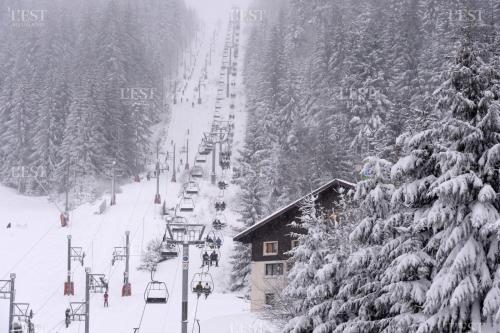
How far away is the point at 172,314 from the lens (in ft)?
122

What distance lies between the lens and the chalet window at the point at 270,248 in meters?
35.8

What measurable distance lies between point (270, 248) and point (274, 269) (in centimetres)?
124

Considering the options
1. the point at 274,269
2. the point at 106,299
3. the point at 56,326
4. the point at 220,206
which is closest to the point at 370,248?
the point at 274,269

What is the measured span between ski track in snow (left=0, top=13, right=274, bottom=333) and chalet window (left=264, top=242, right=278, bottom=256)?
3.38m

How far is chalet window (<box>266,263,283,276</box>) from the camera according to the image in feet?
118

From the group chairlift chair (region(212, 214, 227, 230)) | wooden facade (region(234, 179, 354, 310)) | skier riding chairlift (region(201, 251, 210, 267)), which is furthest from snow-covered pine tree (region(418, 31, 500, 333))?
chairlift chair (region(212, 214, 227, 230))

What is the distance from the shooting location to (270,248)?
3588 cm

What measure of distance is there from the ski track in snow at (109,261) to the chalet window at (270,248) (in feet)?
11.1

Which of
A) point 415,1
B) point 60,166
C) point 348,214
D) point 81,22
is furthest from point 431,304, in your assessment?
point 81,22

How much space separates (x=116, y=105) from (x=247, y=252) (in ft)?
138

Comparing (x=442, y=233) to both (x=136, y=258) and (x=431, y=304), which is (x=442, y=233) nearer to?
(x=431, y=304)

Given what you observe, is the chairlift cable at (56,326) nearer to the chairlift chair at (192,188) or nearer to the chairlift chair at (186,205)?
the chairlift chair at (186,205)

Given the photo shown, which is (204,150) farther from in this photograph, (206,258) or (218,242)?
(206,258)

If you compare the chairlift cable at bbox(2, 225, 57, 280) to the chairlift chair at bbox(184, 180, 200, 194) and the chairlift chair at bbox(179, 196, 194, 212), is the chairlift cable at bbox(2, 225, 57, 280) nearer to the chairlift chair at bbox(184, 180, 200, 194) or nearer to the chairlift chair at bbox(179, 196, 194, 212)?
the chairlift chair at bbox(179, 196, 194, 212)
